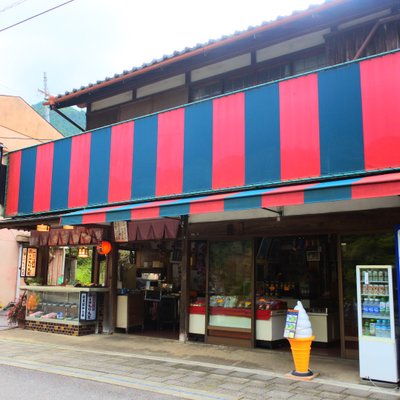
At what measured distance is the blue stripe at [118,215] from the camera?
9553mm

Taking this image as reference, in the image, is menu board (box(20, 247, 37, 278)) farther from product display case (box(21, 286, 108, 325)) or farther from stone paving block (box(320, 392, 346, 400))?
stone paving block (box(320, 392, 346, 400))

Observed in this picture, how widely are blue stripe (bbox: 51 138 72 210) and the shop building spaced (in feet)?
0.20

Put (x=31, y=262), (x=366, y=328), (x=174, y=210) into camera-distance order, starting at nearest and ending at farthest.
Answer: (x=366, y=328) → (x=174, y=210) → (x=31, y=262)

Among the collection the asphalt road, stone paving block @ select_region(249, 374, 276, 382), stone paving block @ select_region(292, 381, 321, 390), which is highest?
stone paving block @ select_region(292, 381, 321, 390)

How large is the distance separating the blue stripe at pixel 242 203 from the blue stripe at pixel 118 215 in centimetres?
262

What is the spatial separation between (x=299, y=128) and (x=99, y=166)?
581cm

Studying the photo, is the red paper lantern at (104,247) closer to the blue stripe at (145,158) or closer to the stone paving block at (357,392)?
the blue stripe at (145,158)

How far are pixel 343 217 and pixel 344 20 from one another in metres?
4.17

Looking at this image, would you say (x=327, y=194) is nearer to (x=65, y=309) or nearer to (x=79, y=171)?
(x=79, y=171)

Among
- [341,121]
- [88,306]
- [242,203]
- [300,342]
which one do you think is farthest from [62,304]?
[341,121]

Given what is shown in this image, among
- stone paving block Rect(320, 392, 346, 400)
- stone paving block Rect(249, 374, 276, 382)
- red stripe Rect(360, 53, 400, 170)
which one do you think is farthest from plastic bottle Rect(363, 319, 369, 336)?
red stripe Rect(360, 53, 400, 170)

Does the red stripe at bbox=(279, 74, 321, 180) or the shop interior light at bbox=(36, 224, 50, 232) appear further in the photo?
the shop interior light at bbox=(36, 224, 50, 232)

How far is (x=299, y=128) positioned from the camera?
8742 millimetres

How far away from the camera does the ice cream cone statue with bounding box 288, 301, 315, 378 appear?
7.21 metres
